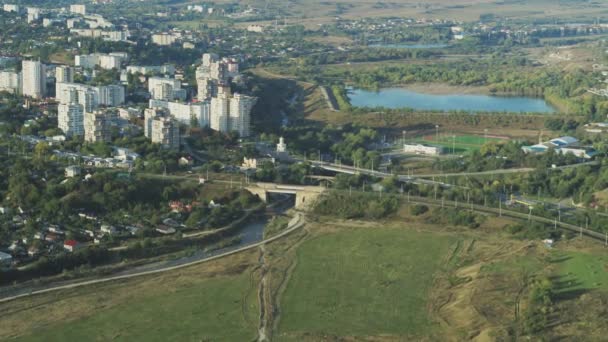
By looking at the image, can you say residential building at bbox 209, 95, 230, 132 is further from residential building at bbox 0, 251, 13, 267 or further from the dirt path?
residential building at bbox 0, 251, 13, 267

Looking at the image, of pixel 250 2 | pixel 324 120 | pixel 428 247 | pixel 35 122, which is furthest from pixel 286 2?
pixel 428 247

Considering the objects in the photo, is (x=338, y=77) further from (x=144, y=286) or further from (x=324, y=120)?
(x=144, y=286)

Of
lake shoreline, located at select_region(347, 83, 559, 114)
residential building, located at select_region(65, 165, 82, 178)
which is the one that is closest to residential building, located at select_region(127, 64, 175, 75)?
lake shoreline, located at select_region(347, 83, 559, 114)

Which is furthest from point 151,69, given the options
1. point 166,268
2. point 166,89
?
point 166,268

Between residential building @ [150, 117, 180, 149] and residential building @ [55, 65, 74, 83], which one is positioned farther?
residential building @ [55, 65, 74, 83]

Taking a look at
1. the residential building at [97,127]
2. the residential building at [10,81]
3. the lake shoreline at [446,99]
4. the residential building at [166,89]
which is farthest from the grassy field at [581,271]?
the residential building at [10,81]

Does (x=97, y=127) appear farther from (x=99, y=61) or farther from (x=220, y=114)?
(x=99, y=61)
